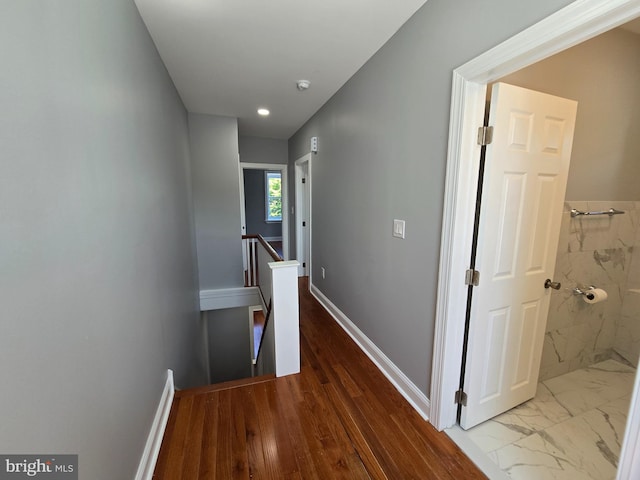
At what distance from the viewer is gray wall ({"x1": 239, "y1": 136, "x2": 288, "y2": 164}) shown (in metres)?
4.67

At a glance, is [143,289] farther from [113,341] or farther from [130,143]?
[130,143]

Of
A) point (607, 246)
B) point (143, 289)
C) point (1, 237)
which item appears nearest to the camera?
point (1, 237)

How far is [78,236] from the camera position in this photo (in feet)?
2.84

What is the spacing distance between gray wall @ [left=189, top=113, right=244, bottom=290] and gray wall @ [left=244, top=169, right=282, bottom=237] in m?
4.42

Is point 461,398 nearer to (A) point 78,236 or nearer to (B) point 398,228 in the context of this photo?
(B) point 398,228

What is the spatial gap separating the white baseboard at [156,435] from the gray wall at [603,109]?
3.05 m

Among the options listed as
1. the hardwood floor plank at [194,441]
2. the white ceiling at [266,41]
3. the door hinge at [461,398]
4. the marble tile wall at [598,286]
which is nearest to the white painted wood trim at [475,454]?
the door hinge at [461,398]

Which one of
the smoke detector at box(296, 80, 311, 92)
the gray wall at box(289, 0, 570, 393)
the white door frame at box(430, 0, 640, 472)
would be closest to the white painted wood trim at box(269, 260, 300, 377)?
the gray wall at box(289, 0, 570, 393)

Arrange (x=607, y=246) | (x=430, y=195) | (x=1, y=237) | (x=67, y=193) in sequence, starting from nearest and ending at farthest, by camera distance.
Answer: (x=1, y=237)
(x=67, y=193)
(x=430, y=195)
(x=607, y=246)

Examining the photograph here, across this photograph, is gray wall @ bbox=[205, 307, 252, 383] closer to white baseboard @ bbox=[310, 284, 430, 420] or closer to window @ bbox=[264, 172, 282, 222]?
white baseboard @ bbox=[310, 284, 430, 420]

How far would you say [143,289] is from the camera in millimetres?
1482

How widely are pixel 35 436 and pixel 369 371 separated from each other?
6.45 ft

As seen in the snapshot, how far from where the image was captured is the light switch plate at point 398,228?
6.09ft

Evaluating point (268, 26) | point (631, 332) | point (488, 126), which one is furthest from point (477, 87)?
point (631, 332)
